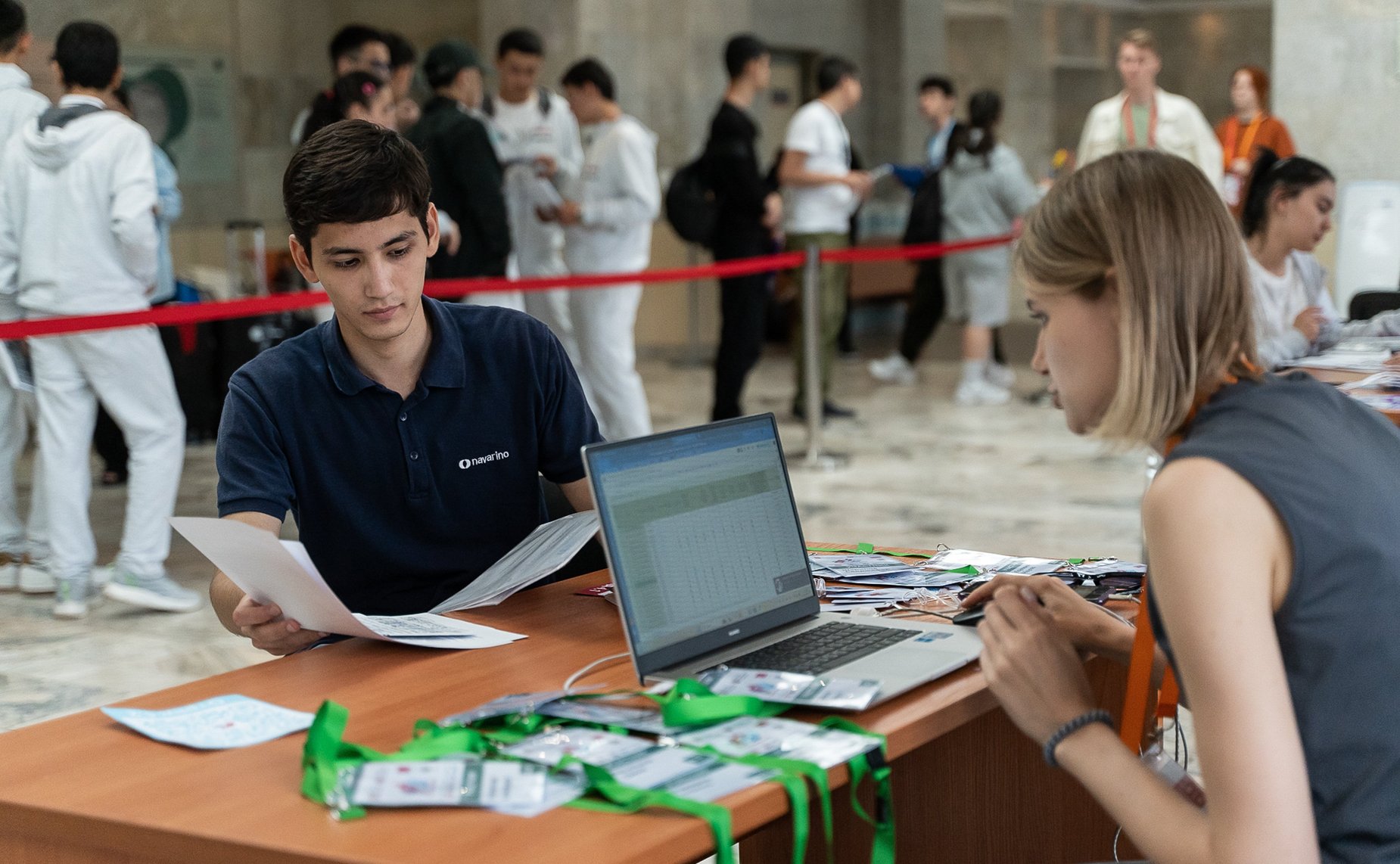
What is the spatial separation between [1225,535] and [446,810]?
0.66 m

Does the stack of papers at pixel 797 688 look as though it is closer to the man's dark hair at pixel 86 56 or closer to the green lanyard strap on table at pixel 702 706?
the green lanyard strap on table at pixel 702 706

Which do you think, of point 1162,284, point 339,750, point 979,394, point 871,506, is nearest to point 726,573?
point 339,750

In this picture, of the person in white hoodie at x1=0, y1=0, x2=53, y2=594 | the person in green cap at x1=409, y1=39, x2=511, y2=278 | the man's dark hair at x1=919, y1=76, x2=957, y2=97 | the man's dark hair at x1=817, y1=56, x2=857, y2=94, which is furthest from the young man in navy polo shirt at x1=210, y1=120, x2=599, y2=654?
the man's dark hair at x1=919, y1=76, x2=957, y2=97

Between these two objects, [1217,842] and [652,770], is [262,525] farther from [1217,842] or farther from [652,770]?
[1217,842]

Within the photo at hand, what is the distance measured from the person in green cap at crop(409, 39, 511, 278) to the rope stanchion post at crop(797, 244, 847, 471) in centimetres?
131

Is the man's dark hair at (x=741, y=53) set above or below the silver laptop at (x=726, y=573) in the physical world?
above

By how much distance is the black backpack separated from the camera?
7285mm

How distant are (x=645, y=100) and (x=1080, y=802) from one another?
932cm

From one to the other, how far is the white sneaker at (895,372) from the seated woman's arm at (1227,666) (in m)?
8.77

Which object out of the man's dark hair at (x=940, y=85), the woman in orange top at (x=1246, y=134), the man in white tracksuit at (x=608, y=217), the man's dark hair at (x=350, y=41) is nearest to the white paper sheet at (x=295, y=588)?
the man's dark hair at (x=350, y=41)

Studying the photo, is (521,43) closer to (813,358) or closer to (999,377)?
(813,358)

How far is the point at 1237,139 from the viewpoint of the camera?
8.57 metres

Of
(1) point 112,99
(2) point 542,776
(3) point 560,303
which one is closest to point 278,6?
(3) point 560,303

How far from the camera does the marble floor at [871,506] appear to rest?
164 inches
